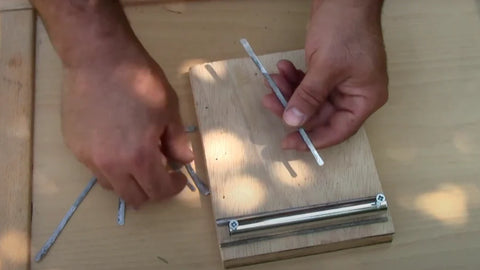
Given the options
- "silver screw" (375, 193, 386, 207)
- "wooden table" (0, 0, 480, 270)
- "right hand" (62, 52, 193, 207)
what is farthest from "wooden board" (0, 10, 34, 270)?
"silver screw" (375, 193, 386, 207)

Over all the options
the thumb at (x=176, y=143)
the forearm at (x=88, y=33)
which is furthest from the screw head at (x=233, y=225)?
the forearm at (x=88, y=33)

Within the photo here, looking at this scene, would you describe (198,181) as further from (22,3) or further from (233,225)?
(22,3)

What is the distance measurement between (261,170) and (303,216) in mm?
84

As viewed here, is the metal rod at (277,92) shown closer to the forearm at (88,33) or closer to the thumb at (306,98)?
the thumb at (306,98)

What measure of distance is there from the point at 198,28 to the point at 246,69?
113 millimetres

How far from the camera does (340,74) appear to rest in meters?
0.71

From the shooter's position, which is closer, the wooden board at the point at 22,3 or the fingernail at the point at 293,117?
the fingernail at the point at 293,117

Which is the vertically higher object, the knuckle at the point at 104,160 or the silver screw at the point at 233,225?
the knuckle at the point at 104,160

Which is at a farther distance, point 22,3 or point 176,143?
point 22,3

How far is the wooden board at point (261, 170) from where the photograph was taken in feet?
2.32

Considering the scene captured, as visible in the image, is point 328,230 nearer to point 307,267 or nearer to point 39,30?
point 307,267

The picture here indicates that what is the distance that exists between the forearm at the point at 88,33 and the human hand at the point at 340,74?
20cm

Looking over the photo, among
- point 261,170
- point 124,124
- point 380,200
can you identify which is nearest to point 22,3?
point 124,124

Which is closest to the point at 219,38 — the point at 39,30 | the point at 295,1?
the point at 295,1
